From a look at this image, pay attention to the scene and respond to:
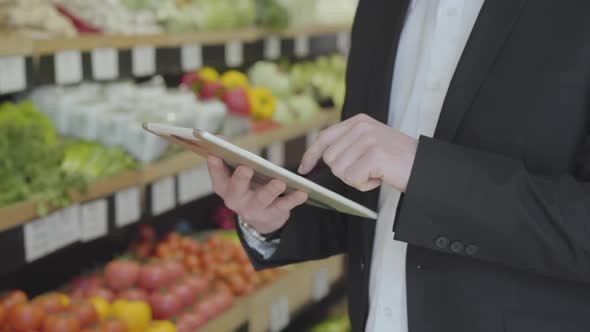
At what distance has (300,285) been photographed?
121 inches

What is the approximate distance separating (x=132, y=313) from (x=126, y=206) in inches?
14.6

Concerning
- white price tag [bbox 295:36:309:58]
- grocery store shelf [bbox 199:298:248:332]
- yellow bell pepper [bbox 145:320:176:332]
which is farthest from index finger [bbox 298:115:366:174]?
white price tag [bbox 295:36:309:58]

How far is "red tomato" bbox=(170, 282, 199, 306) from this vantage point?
7.97 feet

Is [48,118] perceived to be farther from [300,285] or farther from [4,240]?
[300,285]

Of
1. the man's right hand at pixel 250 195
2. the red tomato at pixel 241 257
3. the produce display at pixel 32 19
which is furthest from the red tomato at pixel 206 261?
the man's right hand at pixel 250 195

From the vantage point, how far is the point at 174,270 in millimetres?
2574

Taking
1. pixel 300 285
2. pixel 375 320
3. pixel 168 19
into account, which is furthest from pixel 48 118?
pixel 375 320

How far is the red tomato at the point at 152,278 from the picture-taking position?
8.09 feet

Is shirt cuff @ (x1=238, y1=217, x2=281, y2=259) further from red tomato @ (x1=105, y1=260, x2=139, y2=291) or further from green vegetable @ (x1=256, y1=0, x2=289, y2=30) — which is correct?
green vegetable @ (x1=256, y1=0, x2=289, y2=30)

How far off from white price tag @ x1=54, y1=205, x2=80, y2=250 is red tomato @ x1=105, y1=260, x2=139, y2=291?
0.36 meters

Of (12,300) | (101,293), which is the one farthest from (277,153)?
(12,300)

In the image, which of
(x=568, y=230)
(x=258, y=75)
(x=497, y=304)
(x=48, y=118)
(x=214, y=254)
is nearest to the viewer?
(x=568, y=230)

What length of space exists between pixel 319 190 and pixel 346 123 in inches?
4.4

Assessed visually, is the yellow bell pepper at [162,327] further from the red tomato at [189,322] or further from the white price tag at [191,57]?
the white price tag at [191,57]
